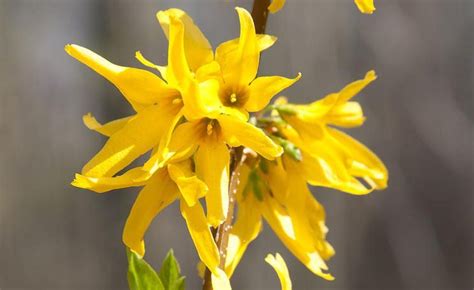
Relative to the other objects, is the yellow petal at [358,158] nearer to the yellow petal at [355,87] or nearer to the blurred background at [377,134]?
the yellow petal at [355,87]

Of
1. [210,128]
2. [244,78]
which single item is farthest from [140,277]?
[244,78]

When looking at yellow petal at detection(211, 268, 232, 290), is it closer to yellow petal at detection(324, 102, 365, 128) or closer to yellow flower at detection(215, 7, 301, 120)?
yellow flower at detection(215, 7, 301, 120)

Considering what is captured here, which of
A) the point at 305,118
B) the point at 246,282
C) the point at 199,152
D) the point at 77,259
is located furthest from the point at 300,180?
the point at 77,259

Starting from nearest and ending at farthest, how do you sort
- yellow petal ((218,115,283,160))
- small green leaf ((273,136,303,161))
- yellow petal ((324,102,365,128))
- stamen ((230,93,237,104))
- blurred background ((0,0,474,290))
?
1. yellow petal ((218,115,283,160))
2. stamen ((230,93,237,104))
3. small green leaf ((273,136,303,161))
4. yellow petal ((324,102,365,128))
5. blurred background ((0,0,474,290))

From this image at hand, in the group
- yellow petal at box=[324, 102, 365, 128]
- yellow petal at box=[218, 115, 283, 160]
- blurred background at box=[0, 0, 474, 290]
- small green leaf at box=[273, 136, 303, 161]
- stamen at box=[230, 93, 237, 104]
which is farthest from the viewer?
blurred background at box=[0, 0, 474, 290]

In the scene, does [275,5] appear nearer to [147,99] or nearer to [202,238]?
[147,99]

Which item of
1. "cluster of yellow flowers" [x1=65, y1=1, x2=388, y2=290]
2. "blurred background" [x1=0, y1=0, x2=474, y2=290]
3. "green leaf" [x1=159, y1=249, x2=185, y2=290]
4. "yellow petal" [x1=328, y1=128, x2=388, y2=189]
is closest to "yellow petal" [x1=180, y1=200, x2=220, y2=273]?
"cluster of yellow flowers" [x1=65, y1=1, x2=388, y2=290]
